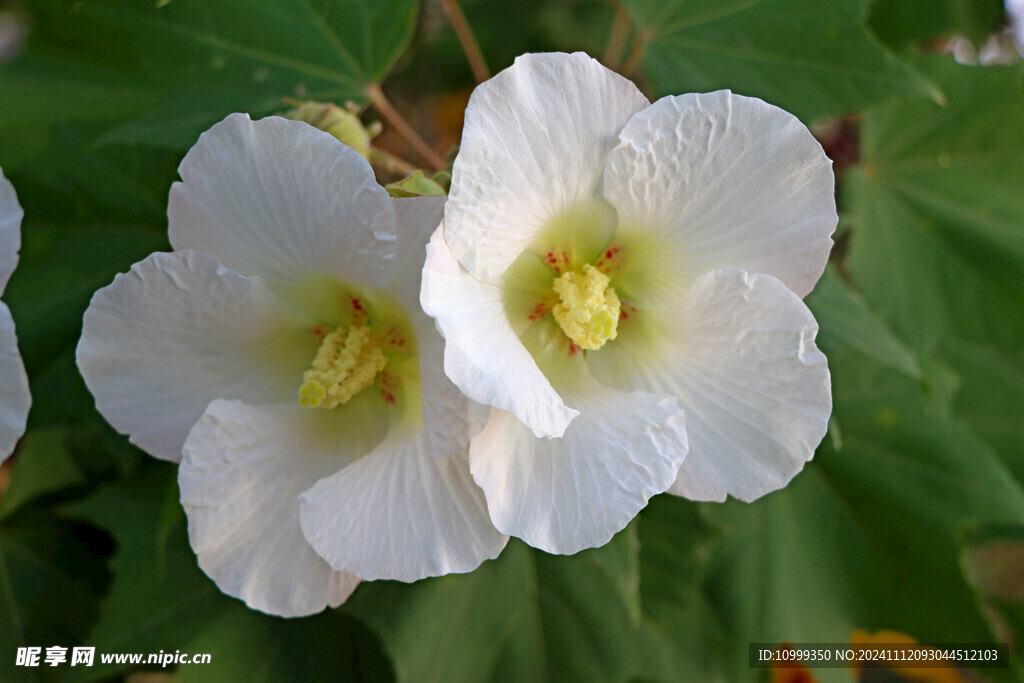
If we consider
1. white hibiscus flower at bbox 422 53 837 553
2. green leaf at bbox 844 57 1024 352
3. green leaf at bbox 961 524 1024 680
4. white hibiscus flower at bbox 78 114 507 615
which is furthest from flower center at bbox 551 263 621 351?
green leaf at bbox 961 524 1024 680

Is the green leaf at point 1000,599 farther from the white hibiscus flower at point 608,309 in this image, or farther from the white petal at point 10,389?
the white petal at point 10,389

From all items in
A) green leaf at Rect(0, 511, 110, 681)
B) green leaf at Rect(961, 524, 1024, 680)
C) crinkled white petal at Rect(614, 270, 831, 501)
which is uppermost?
crinkled white petal at Rect(614, 270, 831, 501)

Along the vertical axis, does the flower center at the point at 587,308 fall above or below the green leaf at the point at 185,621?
above

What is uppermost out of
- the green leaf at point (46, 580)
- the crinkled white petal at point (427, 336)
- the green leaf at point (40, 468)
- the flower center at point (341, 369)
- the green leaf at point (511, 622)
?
the crinkled white petal at point (427, 336)

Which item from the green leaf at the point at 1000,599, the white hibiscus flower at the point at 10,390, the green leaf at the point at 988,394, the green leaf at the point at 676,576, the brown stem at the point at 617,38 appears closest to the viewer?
the white hibiscus flower at the point at 10,390

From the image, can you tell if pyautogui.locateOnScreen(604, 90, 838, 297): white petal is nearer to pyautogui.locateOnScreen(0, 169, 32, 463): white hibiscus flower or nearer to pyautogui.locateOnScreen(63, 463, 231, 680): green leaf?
pyautogui.locateOnScreen(0, 169, 32, 463): white hibiscus flower

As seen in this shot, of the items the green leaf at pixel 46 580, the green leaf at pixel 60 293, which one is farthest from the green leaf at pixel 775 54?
the green leaf at pixel 46 580

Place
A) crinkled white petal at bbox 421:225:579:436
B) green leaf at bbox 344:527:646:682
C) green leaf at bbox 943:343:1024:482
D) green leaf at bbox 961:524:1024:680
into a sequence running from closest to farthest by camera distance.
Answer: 1. crinkled white petal at bbox 421:225:579:436
2. green leaf at bbox 344:527:646:682
3. green leaf at bbox 961:524:1024:680
4. green leaf at bbox 943:343:1024:482
